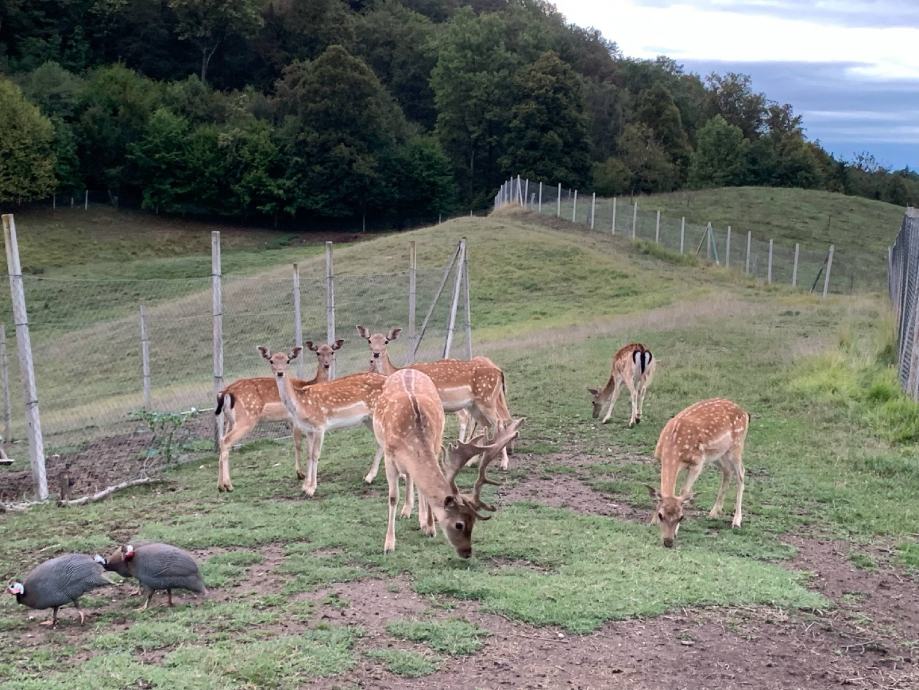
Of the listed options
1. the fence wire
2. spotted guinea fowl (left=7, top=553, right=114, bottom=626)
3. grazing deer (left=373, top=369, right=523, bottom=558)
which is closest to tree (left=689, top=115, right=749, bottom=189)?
the fence wire

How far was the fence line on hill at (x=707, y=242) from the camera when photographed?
34.0 metres

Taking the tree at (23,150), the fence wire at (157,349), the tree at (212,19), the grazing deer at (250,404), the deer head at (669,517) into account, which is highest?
the tree at (212,19)

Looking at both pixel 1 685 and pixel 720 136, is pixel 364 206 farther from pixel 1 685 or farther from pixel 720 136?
pixel 1 685

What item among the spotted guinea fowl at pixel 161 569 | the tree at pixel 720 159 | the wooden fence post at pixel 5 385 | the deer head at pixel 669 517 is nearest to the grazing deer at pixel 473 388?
the deer head at pixel 669 517

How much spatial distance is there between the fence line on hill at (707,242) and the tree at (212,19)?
118 ft

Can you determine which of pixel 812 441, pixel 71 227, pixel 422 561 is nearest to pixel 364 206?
pixel 71 227

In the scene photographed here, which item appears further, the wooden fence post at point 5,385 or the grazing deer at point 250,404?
the wooden fence post at point 5,385

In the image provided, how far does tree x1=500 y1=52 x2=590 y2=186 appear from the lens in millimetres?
64438

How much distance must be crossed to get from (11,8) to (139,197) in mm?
20297

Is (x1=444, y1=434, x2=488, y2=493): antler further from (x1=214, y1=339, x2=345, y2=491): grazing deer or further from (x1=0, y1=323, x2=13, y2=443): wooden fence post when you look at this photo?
(x1=0, y1=323, x2=13, y2=443): wooden fence post

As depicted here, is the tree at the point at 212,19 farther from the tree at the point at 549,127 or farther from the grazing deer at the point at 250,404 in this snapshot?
the grazing deer at the point at 250,404

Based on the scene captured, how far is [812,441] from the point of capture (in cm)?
1269

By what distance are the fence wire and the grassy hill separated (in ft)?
2.27

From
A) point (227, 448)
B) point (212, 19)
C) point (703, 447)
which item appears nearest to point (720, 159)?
point (212, 19)
